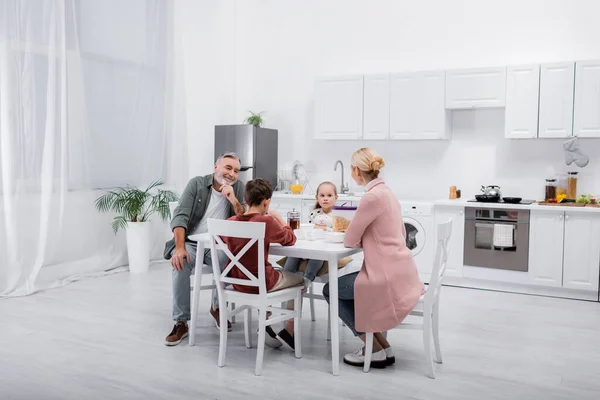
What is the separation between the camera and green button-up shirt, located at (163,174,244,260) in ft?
13.0

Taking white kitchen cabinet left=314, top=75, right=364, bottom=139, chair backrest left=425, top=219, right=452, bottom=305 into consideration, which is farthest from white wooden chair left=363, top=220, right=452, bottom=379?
white kitchen cabinet left=314, top=75, right=364, bottom=139

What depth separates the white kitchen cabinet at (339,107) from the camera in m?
6.25

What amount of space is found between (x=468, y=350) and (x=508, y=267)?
72.4 inches

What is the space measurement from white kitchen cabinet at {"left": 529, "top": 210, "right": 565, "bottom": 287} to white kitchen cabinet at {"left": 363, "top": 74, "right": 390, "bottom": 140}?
166 centimetres

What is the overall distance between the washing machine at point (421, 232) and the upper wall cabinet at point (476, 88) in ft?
A: 3.25

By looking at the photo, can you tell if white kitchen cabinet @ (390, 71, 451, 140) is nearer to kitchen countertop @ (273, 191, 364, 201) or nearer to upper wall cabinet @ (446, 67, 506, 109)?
upper wall cabinet @ (446, 67, 506, 109)

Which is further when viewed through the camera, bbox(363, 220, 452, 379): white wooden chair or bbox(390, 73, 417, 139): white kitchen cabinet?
bbox(390, 73, 417, 139): white kitchen cabinet

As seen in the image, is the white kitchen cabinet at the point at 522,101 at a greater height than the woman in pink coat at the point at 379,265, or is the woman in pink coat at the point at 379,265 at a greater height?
the white kitchen cabinet at the point at 522,101

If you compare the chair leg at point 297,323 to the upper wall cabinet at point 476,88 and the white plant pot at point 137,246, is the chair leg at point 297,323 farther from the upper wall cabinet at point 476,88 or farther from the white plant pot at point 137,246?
the upper wall cabinet at point 476,88

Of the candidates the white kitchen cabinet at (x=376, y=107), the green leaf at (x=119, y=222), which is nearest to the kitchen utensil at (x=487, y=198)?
the white kitchen cabinet at (x=376, y=107)

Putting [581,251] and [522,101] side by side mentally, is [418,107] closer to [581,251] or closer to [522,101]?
[522,101]

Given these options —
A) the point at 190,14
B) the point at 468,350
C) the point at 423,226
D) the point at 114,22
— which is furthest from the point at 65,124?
the point at 468,350

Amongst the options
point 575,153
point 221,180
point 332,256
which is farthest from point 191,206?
point 575,153

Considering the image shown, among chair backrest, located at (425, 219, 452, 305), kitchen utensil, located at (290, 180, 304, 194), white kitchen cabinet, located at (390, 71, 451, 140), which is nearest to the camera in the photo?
chair backrest, located at (425, 219, 452, 305)
